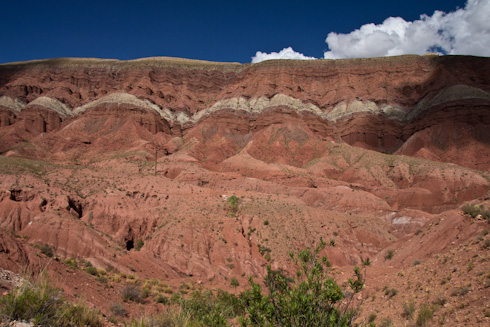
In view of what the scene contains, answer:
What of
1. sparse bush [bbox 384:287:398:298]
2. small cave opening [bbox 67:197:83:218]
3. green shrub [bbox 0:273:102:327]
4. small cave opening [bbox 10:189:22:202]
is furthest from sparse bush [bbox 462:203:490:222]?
small cave opening [bbox 10:189:22:202]

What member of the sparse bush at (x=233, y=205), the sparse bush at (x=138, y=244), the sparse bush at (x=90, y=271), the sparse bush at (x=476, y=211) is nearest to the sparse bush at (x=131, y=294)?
the sparse bush at (x=90, y=271)

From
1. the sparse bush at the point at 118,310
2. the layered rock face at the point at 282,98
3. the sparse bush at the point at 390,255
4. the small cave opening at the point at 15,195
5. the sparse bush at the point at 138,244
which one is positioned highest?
the layered rock face at the point at 282,98

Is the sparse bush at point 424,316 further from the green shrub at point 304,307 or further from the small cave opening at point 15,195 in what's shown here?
the small cave opening at point 15,195

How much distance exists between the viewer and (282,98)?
87062 mm

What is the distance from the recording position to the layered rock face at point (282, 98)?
7475 cm

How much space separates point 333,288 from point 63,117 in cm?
9707

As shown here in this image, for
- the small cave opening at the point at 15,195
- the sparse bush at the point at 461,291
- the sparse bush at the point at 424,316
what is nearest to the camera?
the sparse bush at the point at 424,316

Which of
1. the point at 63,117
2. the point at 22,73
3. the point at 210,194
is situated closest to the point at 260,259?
the point at 210,194

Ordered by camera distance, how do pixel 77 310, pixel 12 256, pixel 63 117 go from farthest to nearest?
pixel 63 117
pixel 12 256
pixel 77 310

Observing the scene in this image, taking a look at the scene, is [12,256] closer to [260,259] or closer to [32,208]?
A: [32,208]

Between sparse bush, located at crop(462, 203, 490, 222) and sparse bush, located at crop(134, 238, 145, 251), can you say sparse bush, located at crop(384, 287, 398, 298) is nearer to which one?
sparse bush, located at crop(462, 203, 490, 222)

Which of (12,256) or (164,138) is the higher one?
(164,138)

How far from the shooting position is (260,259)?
2838cm

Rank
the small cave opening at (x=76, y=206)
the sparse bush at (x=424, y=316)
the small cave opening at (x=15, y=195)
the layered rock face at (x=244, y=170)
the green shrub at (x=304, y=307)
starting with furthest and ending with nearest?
the small cave opening at (x=76, y=206), the small cave opening at (x=15, y=195), the layered rock face at (x=244, y=170), the sparse bush at (x=424, y=316), the green shrub at (x=304, y=307)
